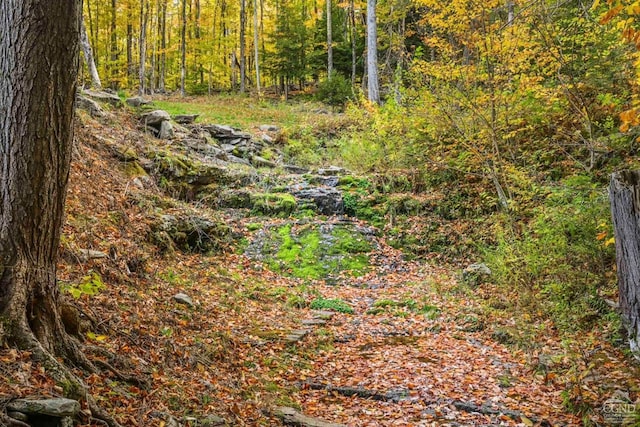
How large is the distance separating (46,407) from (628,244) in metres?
5.70

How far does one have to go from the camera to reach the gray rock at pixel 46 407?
247 cm

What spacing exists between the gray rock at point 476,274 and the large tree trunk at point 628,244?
3185 millimetres

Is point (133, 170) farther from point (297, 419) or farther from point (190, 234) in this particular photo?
point (297, 419)

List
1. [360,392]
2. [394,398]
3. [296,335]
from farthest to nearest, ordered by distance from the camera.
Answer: [296,335]
[360,392]
[394,398]

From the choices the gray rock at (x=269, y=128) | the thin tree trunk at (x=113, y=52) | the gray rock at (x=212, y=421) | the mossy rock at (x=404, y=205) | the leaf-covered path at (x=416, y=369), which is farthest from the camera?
the thin tree trunk at (x=113, y=52)

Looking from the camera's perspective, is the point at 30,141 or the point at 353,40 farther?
the point at 353,40

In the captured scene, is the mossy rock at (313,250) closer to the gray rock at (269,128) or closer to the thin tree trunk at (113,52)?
the gray rock at (269,128)

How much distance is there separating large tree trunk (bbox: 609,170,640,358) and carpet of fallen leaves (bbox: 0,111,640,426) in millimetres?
392

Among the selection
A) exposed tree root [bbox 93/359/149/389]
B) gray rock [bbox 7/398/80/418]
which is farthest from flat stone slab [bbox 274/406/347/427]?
gray rock [bbox 7/398/80/418]

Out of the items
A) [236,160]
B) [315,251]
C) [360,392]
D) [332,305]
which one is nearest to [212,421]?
[360,392]

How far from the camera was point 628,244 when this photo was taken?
16.5 ft

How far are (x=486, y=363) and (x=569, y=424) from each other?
5.12ft

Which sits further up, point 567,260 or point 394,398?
point 567,260

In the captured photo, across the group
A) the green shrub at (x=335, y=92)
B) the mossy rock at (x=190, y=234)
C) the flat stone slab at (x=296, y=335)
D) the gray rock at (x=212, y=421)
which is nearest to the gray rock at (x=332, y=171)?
the mossy rock at (x=190, y=234)
